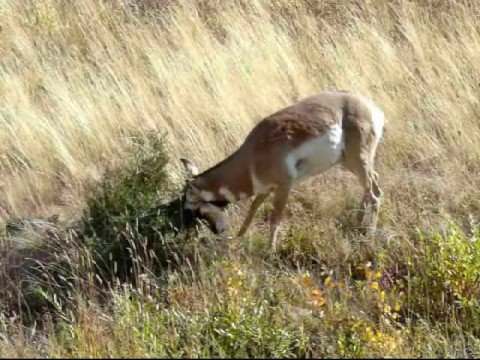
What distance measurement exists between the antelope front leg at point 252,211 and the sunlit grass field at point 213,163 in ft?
0.42

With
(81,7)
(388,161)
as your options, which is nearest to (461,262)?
(388,161)

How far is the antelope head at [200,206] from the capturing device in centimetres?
698

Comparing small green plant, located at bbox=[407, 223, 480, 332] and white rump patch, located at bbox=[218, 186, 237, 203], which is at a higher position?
white rump patch, located at bbox=[218, 186, 237, 203]

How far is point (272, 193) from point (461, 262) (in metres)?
2.01

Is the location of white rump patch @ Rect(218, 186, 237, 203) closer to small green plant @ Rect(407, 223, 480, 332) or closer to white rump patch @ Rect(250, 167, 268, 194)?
white rump patch @ Rect(250, 167, 268, 194)

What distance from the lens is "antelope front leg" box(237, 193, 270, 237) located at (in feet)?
23.6

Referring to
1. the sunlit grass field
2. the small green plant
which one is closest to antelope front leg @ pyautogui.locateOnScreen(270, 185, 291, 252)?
the sunlit grass field

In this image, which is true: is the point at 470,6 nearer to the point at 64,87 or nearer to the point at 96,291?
the point at 64,87

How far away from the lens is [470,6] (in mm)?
11320

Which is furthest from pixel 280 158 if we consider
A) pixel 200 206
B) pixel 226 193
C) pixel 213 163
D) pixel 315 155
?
pixel 213 163

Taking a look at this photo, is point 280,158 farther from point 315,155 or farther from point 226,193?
point 226,193

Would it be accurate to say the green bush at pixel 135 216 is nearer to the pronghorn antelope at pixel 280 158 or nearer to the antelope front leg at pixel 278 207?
the pronghorn antelope at pixel 280 158

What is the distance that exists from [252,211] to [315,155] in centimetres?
70

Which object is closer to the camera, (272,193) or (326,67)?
(272,193)
